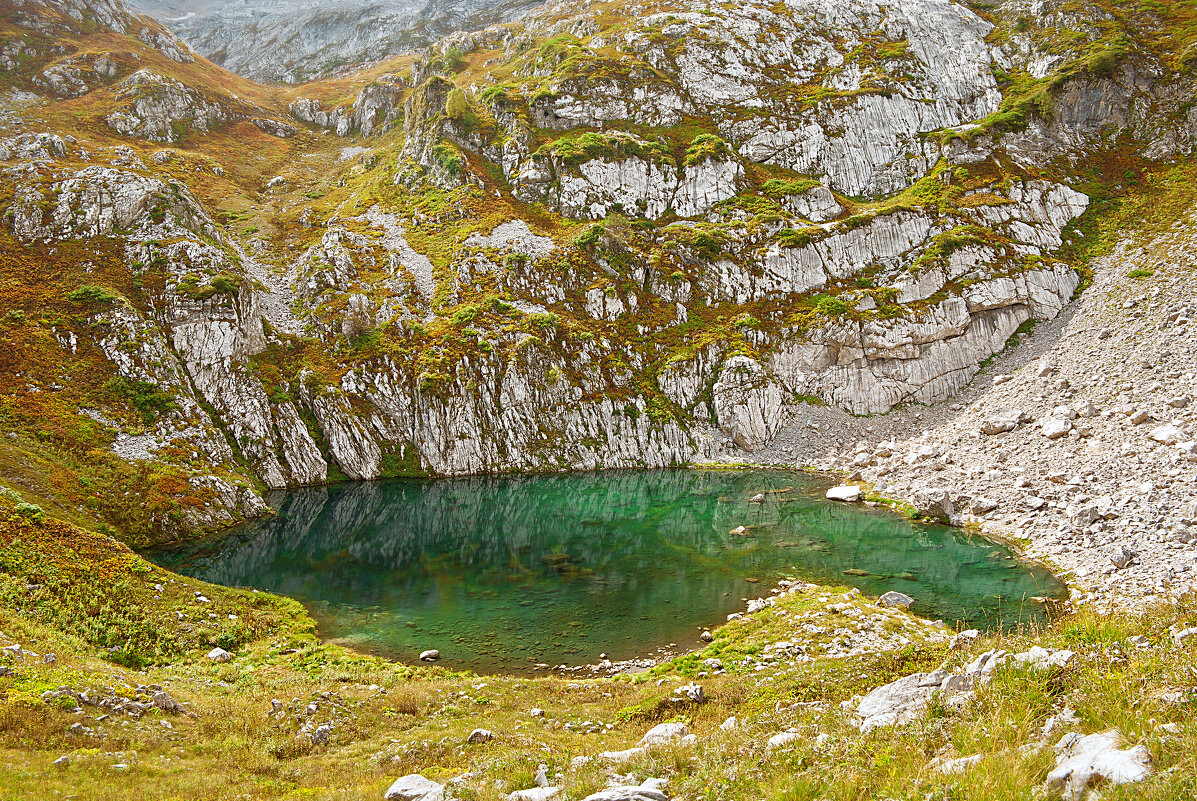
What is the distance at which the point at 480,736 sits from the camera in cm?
1235

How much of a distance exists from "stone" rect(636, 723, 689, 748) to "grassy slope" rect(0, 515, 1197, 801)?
38 cm

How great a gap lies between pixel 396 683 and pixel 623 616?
10994 mm

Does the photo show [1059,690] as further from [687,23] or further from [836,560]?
[687,23]

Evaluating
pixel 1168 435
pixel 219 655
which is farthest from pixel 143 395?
pixel 1168 435

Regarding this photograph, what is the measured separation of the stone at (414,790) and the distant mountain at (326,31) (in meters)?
201

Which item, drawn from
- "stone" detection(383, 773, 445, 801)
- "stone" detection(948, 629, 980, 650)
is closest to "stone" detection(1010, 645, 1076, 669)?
"stone" detection(948, 629, 980, 650)

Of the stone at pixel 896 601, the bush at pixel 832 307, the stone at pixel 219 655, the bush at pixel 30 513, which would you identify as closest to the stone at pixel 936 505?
the stone at pixel 896 601

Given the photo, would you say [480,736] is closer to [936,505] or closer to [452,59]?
[936,505]

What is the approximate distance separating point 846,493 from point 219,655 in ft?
139

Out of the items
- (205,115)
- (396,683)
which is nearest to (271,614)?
(396,683)

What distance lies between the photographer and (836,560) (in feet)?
103

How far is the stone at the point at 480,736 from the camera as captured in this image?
1230 centimetres

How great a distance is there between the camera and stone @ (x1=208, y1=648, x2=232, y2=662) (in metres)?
19.7

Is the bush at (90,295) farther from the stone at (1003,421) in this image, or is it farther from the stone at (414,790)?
the stone at (1003,421)
